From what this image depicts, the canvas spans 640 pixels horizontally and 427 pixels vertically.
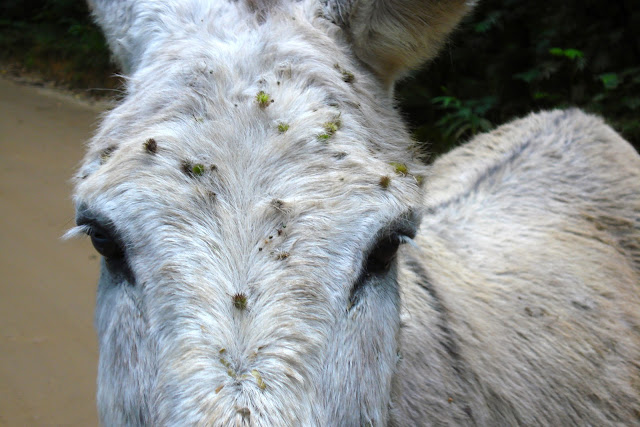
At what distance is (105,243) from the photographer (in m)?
1.85

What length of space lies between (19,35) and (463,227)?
610 inches

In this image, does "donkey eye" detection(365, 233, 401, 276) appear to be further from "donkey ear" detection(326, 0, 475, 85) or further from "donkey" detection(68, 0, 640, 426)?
"donkey ear" detection(326, 0, 475, 85)

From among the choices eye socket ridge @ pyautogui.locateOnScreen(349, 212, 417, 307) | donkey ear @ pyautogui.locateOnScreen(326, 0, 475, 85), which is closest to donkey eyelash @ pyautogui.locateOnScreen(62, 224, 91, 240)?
eye socket ridge @ pyautogui.locateOnScreen(349, 212, 417, 307)

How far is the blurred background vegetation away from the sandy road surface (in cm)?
206

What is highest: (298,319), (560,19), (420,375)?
(560,19)

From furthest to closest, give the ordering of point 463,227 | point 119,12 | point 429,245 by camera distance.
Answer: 1. point 463,227
2. point 429,245
3. point 119,12

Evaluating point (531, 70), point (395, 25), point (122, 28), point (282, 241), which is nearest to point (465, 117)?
point (531, 70)

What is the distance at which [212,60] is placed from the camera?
197cm

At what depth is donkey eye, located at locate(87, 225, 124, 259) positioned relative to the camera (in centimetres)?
183

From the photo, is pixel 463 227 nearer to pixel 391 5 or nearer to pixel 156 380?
pixel 391 5

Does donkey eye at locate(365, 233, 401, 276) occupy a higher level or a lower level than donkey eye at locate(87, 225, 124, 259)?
higher

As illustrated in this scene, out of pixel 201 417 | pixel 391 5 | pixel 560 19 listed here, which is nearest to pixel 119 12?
pixel 391 5

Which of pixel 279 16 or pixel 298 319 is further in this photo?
pixel 279 16

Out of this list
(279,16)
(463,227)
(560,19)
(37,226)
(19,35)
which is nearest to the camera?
(279,16)
